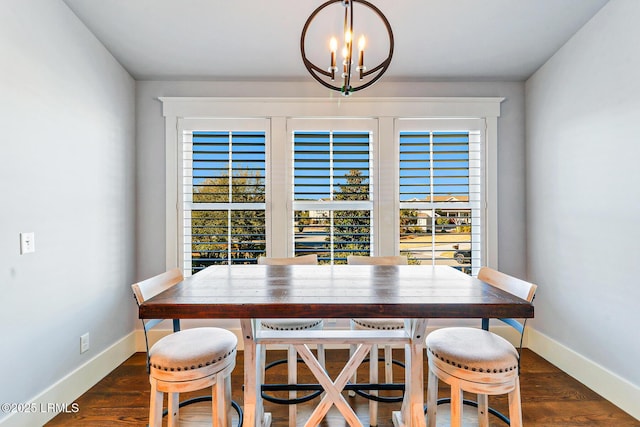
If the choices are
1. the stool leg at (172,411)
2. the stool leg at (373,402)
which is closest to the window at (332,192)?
the stool leg at (373,402)

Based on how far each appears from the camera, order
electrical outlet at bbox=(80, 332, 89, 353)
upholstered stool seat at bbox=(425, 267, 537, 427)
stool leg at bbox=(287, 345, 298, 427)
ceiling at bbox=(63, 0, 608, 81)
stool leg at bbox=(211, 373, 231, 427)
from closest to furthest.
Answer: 1. upholstered stool seat at bbox=(425, 267, 537, 427)
2. stool leg at bbox=(211, 373, 231, 427)
3. stool leg at bbox=(287, 345, 298, 427)
4. ceiling at bbox=(63, 0, 608, 81)
5. electrical outlet at bbox=(80, 332, 89, 353)

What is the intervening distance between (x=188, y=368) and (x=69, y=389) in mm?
1371

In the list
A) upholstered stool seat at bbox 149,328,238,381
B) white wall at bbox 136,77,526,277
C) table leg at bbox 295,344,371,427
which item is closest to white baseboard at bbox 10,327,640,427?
white wall at bbox 136,77,526,277

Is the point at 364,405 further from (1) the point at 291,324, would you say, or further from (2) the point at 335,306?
(2) the point at 335,306

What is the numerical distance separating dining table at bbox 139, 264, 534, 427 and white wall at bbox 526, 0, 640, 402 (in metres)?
1.17

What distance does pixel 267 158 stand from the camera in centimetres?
292

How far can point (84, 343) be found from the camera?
2197 mm

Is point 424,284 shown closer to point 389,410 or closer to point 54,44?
point 389,410

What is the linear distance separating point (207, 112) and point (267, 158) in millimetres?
712

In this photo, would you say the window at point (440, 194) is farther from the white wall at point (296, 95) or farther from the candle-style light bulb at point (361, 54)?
the candle-style light bulb at point (361, 54)

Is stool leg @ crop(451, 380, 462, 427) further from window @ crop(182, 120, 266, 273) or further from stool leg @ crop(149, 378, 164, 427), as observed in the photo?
window @ crop(182, 120, 266, 273)

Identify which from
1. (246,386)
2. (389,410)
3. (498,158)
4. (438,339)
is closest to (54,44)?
(246,386)

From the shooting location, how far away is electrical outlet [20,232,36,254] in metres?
1.70

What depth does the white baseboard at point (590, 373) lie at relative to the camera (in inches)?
76.0
